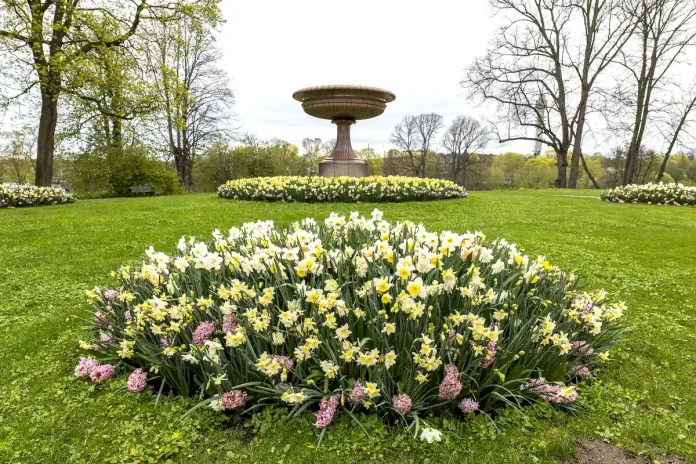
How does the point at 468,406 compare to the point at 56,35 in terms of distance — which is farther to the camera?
the point at 56,35

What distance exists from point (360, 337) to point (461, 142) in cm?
3635

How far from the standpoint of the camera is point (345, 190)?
10.7 meters

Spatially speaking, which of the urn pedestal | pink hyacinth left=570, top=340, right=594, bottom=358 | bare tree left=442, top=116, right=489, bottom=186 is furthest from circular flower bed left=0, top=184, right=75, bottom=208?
bare tree left=442, top=116, right=489, bottom=186

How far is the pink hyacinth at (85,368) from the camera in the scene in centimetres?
246

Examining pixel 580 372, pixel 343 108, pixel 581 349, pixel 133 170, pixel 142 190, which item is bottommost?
pixel 580 372

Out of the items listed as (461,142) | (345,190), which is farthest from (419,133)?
(345,190)


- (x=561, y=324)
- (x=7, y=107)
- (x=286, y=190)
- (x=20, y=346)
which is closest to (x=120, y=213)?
(x=286, y=190)

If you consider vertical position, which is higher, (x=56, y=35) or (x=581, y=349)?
(x=56, y=35)

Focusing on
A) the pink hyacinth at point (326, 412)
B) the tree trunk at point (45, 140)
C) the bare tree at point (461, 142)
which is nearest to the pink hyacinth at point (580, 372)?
the pink hyacinth at point (326, 412)

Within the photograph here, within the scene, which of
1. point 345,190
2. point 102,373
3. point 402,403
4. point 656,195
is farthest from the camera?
point 656,195

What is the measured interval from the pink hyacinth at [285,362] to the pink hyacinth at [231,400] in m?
0.25

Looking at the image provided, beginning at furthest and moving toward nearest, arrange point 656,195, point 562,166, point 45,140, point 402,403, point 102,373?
1. point 562,166
2. point 45,140
3. point 656,195
4. point 102,373
5. point 402,403

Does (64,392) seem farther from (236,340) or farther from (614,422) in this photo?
(614,422)

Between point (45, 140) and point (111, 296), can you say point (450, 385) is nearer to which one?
point (111, 296)
